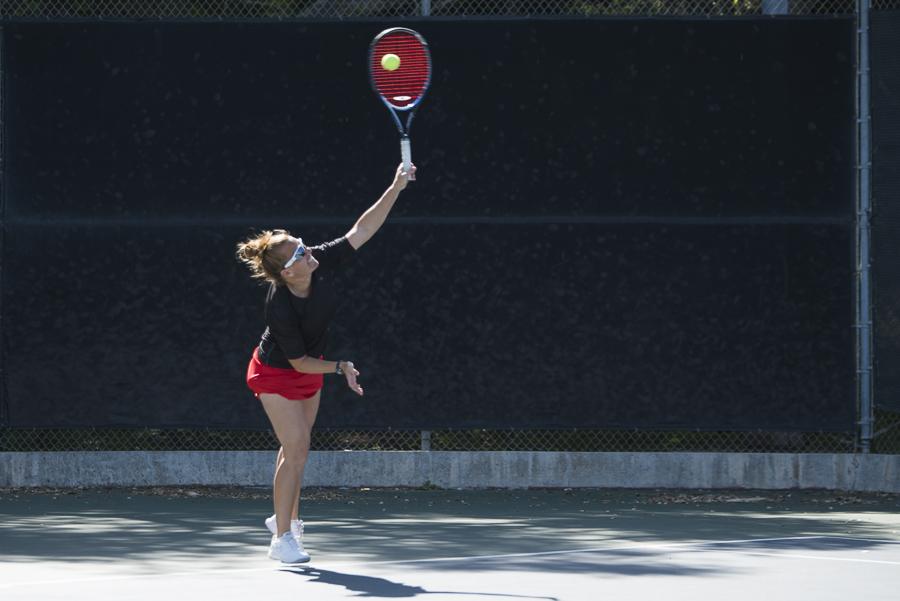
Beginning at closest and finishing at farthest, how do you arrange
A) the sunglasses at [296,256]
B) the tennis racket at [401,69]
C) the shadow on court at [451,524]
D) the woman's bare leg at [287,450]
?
the sunglasses at [296,256], the woman's bare leg at [287,450], the shadow on court at [451,524], the tennis racket at [401,69]

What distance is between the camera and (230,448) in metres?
12.6

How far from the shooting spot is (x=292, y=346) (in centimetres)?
785

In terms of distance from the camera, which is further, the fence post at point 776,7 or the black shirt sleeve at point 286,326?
the fence post at point 776,7

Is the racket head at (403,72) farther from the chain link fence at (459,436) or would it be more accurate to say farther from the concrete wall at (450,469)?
the concrete wall at (450,469)

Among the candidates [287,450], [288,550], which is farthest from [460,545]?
[287,450]

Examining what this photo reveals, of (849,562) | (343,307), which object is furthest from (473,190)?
(849,562)

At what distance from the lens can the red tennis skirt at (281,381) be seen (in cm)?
802

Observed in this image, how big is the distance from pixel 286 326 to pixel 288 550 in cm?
99

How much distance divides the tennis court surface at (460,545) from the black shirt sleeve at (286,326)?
954mm

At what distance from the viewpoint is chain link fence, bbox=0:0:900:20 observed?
12445 millimetres

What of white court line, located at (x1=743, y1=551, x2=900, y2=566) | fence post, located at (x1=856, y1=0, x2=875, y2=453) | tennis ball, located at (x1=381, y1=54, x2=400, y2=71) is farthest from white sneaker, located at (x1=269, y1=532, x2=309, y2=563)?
fence post, located at (x1=856, y1=0, x2=875, y2=453)

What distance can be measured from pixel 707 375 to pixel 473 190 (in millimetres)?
1967

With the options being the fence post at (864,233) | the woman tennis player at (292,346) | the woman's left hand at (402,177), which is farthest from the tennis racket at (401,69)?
the fence post at (864,233)

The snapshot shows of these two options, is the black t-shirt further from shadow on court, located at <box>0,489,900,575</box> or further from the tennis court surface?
shadow on court, located at <box>0,489,900,575</box>
